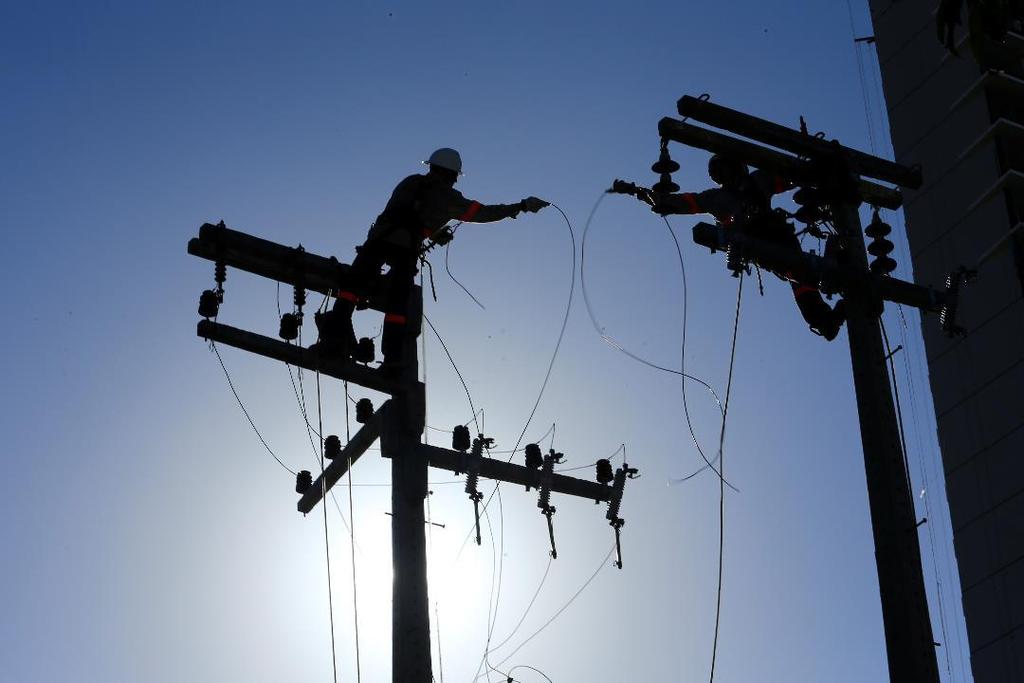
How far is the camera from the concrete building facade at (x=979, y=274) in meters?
24.6

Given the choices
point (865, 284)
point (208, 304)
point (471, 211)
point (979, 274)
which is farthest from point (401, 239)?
point (979, 274)

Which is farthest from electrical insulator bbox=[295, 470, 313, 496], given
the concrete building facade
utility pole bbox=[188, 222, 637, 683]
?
the concrete building facade

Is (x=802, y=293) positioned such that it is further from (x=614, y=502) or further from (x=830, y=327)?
(x=614, y=502)

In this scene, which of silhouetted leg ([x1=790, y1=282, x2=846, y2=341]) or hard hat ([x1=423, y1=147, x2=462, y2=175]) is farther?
hard hat ([x1=423, y1=147, x2=462, y2=175])

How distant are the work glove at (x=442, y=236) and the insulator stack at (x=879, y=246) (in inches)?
164

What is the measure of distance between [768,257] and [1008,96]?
67.4 feet

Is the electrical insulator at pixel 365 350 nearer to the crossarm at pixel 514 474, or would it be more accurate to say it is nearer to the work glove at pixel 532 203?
the crossarm at pixel 514 474

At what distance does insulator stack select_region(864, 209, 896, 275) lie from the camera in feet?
33.6

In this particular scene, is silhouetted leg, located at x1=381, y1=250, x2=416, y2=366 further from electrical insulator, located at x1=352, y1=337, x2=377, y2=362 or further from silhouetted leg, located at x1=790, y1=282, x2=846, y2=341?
silhouetted leg, located at x1=790, y1=282, x2=846, y2=341

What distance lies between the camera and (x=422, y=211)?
13.1 meters

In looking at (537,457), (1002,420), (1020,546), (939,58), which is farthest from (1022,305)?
(537,457)

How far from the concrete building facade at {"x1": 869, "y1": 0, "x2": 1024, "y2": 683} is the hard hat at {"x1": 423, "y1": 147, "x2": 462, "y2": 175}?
1246 centimetres

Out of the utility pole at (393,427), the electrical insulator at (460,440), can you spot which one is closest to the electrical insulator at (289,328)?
the utility pole at (393,427)

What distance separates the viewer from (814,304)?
11.2 metres
